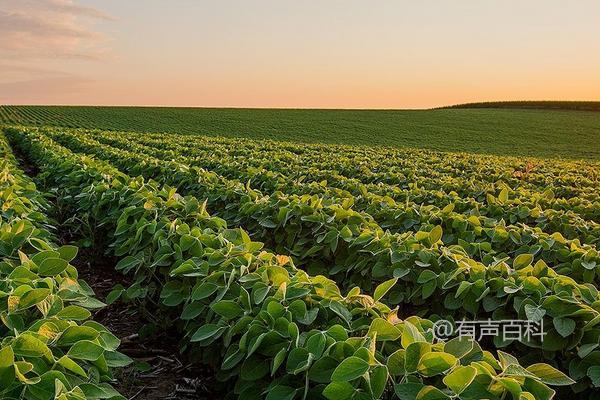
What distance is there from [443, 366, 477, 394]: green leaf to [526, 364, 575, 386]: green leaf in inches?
18.4

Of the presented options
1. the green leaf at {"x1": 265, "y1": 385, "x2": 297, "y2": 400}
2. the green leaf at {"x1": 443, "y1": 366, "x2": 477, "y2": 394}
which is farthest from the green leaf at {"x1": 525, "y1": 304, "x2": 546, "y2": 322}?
the green leaf at {"x1": 265, "y1": 385, "x2": 297, "y2": 400}

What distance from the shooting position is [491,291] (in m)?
3.59

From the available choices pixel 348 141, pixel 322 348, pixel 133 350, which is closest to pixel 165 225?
pixel 133 350

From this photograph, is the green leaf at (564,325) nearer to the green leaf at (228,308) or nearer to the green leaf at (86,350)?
the green leaf at (228,308)

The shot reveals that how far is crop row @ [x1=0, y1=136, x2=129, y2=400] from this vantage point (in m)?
1.98

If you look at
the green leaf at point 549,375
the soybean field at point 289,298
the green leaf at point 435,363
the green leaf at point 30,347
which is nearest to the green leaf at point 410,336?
the soybean field at point 289,298

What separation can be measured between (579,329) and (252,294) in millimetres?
1845

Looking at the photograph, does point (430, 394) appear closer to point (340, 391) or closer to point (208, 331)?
point (340, 391)

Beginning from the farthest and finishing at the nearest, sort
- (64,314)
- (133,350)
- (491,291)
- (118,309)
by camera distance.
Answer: (118,309)
(133,350)
(491,291)
(64,314)

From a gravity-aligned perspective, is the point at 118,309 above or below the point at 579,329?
below

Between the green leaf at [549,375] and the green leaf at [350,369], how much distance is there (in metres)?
0.75

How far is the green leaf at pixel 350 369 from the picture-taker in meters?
2.00

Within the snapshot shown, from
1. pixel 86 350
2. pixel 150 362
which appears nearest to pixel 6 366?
pixel 86 350

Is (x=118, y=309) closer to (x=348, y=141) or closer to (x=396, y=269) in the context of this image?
(x=396, y=269)
